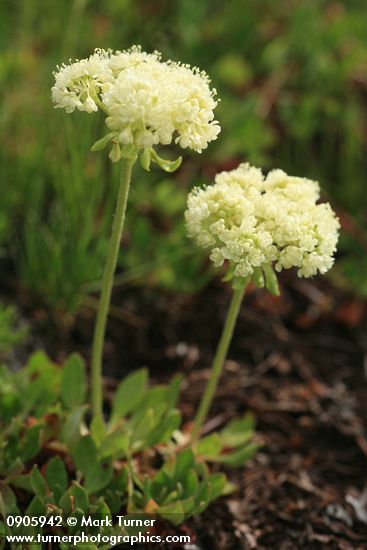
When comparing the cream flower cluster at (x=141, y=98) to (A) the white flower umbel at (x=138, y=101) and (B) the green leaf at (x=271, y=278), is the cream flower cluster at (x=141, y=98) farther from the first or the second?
(B) the green leaf at (x=271, y=278)

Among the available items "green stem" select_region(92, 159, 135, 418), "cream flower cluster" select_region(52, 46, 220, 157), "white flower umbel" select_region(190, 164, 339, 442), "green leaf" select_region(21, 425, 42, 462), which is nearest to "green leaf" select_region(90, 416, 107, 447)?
"green stem" select_region(92, 159, 135, 418)

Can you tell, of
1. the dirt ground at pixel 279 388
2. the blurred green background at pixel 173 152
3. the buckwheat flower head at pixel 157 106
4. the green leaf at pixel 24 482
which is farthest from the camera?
the blurred green background at pixel 173 152

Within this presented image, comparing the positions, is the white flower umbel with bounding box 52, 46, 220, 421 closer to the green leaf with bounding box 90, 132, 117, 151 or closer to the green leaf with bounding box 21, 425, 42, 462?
the green leaf with bounding box 90, 132, 117, 151

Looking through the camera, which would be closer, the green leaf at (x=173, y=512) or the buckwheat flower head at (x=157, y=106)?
the buckwheat flower head at (x=157, y=106)

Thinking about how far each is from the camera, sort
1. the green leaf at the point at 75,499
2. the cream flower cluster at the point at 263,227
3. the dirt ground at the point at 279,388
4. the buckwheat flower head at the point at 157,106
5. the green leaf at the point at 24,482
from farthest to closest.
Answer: the dirt ground at the point at 279,388, the green leaf at the point at 24,482, the green leaf at the point at 75,499, the cream flower cluster at the point at 263,227, the buckwheat flower head at the point at 157,106

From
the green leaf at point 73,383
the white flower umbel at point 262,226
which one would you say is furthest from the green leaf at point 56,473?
the white flower umbel at point 262,226

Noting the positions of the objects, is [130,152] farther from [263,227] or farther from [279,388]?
[279,388]

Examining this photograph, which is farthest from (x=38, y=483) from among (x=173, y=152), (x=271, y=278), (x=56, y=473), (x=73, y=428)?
(x=173, y=152)
